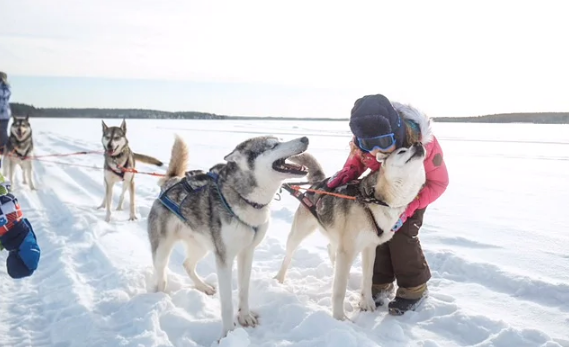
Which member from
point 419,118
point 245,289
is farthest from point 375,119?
point 245,289

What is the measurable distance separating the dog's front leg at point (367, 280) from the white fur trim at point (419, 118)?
3.23ft

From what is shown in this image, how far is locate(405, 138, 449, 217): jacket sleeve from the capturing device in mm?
3107

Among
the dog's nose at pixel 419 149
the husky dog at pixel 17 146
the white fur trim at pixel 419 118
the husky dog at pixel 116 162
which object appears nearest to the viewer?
the dog's nose at pixel 419 149

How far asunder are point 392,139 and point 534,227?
3.50 m

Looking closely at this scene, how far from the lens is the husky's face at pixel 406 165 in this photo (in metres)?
2.80

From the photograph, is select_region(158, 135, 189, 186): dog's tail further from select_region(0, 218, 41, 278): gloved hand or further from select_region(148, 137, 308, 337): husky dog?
select_region(0, 218, 41, 278): gloved hand

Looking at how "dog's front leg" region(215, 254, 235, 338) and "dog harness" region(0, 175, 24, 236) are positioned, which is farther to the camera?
"dog's front leg" region(215, 254, 235, 338)

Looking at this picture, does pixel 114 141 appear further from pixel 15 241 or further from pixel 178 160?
pixel 15 241

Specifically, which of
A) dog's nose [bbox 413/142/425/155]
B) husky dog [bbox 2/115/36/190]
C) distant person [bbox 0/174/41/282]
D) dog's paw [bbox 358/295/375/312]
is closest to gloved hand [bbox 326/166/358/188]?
dog's nose [bbox 413/142/425/155]

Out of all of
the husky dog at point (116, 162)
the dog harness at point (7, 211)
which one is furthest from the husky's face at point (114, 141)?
the dog harness at point (7, 211)

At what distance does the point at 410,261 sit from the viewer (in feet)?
11.0

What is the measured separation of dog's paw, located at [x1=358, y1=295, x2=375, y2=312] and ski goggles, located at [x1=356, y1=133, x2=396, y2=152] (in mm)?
1274

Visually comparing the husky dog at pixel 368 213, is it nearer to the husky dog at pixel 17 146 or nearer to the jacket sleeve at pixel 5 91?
the jacket sleeve at pixel 5 91

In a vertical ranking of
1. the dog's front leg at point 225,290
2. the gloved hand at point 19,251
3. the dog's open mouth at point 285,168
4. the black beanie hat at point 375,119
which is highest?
the black beanie hat at point 375,119
